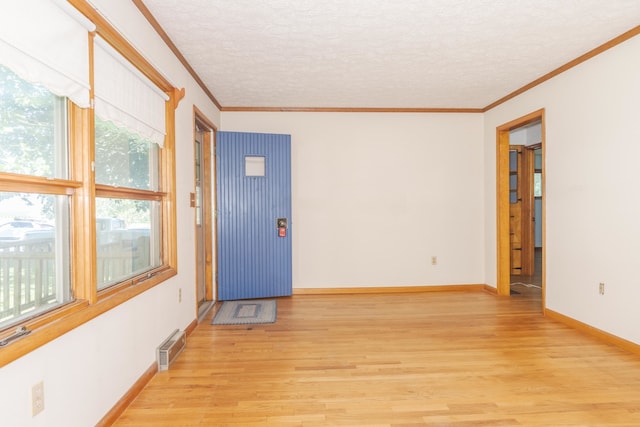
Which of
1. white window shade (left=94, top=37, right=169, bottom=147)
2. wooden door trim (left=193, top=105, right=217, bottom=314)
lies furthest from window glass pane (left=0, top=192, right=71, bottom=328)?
wooden door trim (left=193, top=105, right=217, bottom=314)

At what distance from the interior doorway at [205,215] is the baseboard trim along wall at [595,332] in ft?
12.4

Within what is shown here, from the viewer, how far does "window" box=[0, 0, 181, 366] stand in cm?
138

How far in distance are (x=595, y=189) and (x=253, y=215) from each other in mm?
3576

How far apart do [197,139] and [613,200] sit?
420 centimetres

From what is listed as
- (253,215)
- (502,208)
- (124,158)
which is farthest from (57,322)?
(502,208)

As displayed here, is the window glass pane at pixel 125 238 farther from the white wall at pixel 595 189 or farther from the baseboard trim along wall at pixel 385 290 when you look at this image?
the white wall at pixel 595 189

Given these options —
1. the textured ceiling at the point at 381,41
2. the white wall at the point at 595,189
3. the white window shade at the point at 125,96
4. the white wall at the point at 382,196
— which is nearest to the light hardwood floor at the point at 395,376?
the white wall at the point at 595,189

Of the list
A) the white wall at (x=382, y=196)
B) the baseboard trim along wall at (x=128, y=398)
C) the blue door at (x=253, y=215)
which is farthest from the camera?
the white wall at (x=382, y=196)

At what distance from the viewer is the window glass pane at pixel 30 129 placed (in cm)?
136

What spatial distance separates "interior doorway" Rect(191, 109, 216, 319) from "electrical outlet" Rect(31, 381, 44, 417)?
2.72 metres

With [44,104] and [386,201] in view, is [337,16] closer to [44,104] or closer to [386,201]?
[44,104]

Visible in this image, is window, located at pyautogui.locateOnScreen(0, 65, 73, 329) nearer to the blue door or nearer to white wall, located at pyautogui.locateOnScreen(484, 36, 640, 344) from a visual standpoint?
the blue door

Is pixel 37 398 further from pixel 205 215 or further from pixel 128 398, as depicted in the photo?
pixel 205 215

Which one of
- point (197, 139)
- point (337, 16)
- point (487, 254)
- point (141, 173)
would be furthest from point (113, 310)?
point (487, 254)
